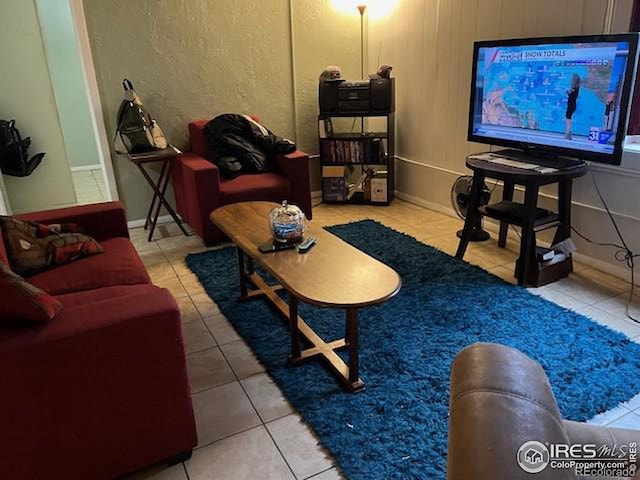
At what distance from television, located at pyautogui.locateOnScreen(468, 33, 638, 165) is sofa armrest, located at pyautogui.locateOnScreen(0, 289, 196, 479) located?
2.34 metres

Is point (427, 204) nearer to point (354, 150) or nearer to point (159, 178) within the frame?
point (354, 150)

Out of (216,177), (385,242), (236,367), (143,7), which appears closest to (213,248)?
(216,177)

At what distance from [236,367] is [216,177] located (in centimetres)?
167

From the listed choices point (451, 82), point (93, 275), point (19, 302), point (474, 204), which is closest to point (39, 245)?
point (93, 275)

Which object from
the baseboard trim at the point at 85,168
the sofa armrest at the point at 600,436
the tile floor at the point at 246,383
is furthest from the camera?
the baseboard trim at the point at 85,168

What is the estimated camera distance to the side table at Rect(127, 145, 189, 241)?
3.68 metres

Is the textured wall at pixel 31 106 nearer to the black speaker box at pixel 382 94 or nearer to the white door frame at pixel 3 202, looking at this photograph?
the white door frame at pixel 3 202

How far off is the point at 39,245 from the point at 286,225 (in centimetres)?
112

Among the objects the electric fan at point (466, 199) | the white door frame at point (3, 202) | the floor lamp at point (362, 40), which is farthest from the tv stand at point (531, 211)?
the white door frame at point (3, 202)

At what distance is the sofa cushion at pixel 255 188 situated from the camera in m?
3.58

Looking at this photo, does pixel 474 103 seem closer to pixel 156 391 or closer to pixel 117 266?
pixel 117 266

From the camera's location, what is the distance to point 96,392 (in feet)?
4.83

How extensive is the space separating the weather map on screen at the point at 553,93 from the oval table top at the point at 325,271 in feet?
4.94

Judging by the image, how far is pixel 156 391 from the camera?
5.14 feet
